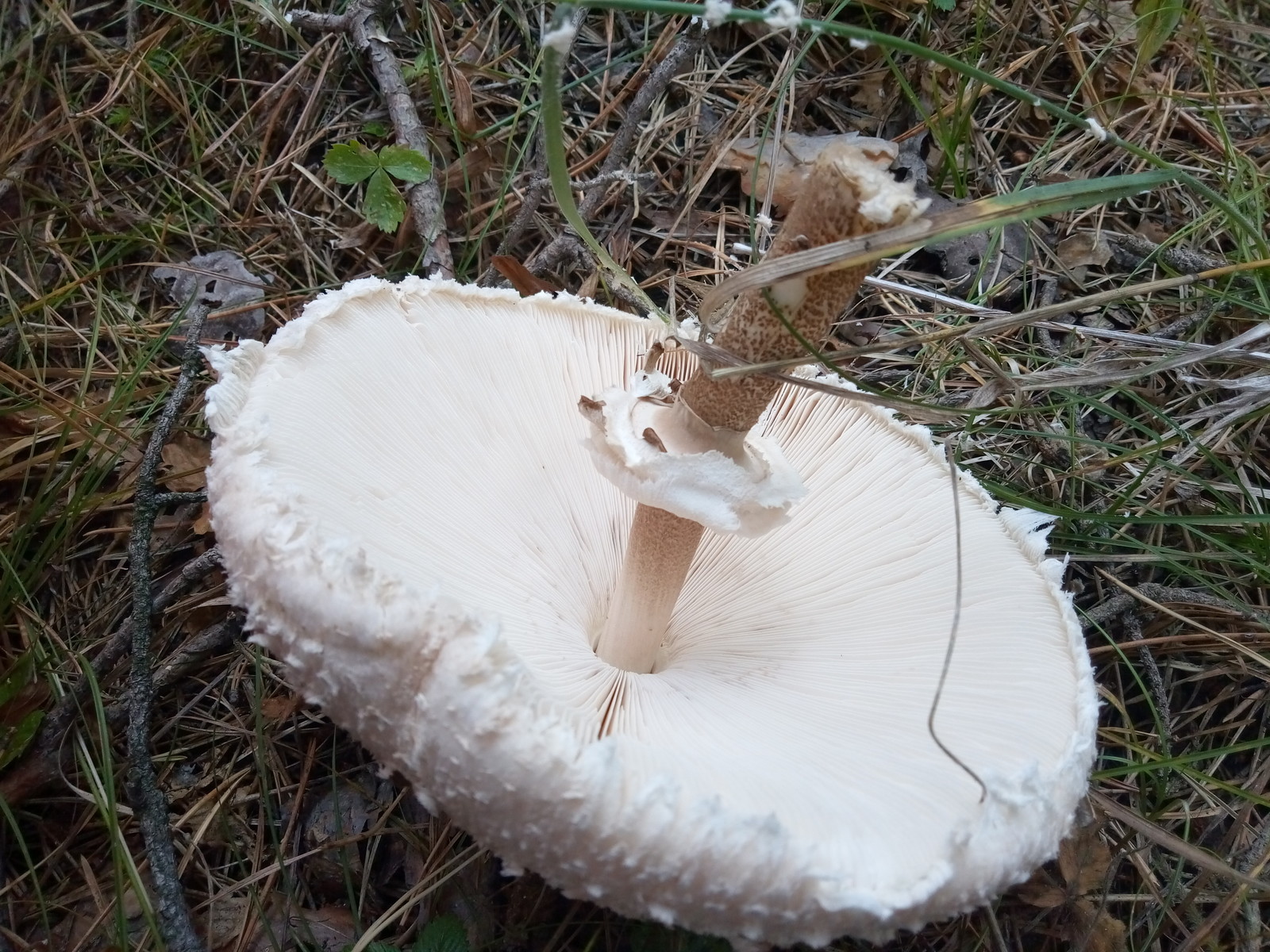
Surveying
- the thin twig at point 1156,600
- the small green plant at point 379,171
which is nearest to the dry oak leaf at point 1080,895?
the thin twig at point 1156,600

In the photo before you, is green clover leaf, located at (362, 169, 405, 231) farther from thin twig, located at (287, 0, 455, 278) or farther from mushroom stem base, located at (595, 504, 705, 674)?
mushroom stem base, located at (595, 504, 705, 674)

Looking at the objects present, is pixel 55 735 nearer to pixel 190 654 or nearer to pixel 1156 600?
pixel 190 654

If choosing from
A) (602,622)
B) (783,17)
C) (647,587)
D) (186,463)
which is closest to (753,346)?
(783,17)

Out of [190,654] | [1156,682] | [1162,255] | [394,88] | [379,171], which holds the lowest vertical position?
[190,654]

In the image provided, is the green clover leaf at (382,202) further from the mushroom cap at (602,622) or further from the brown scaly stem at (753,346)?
the brown scaly stem at (753,346)

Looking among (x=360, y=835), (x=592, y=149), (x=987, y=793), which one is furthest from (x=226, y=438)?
(x=592, y=149)

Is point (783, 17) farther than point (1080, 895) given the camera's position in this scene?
No
